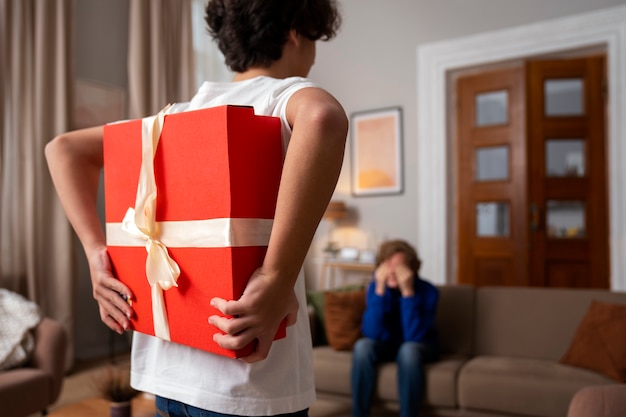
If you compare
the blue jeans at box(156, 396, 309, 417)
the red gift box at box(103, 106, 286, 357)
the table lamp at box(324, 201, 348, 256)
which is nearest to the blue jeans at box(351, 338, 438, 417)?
the blue jeans at box(156, 396, 309, 417)

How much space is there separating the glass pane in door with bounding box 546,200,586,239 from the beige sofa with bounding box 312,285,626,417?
1891 mm

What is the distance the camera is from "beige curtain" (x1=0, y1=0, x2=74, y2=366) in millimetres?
4020

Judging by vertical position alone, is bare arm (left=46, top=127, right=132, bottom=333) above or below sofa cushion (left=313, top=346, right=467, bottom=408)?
above

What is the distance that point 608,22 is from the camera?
14.9 feet

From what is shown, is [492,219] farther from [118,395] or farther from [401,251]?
[118,395]

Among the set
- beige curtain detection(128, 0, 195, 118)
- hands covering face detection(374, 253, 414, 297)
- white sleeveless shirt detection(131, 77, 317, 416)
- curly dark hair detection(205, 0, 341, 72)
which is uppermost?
beige curtain detection(128, 0, 195, 118)

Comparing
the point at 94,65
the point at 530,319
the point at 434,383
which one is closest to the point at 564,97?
the point at 530,319

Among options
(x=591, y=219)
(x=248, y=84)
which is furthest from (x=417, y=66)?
(x=248, y=84)

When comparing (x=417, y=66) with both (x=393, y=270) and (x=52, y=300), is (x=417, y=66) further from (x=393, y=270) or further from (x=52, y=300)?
(x=52, y=300)

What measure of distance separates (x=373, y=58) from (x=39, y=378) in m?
4.45

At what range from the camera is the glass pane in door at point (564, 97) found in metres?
4.82

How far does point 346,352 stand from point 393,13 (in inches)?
153

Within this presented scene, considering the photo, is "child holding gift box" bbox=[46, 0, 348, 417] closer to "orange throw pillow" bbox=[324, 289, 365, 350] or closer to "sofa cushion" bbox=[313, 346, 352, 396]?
"sofa cushion" bbox=[313, 346, 352, 396]

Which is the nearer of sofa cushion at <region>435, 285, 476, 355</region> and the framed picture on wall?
sofa cushion at <region>435, 285, 476, 355</region>
